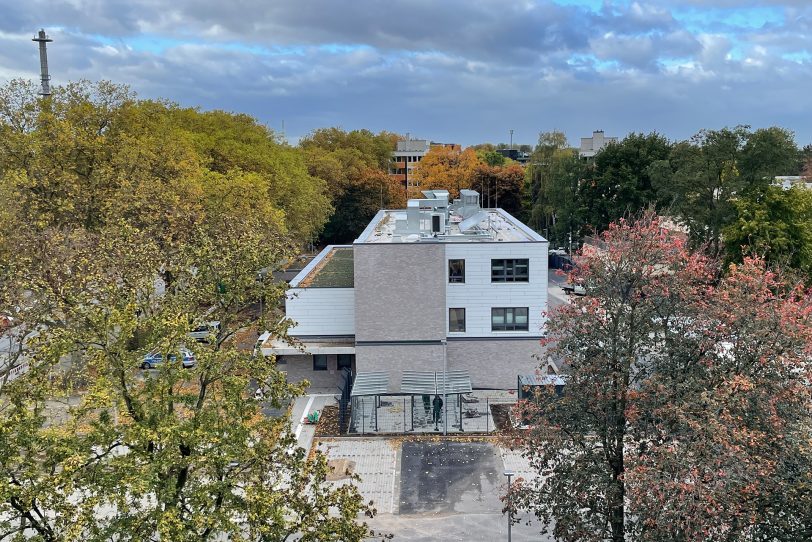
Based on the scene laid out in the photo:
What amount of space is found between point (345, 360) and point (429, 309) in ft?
16.7

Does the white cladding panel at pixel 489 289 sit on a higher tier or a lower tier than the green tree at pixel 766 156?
lower

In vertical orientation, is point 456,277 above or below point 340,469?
above

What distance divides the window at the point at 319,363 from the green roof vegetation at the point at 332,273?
131 inches

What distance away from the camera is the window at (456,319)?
1208 inches

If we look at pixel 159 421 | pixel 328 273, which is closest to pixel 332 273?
pixel 328 273

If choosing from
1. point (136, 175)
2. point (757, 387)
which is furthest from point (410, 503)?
point (136, 175)

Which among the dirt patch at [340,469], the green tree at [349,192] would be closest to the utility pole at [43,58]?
the green tree at [349,192]

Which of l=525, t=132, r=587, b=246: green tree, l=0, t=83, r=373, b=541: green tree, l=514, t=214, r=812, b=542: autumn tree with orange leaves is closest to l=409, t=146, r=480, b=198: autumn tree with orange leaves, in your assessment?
l=525, t=132, r=587, b=246: green tree

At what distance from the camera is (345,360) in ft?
103

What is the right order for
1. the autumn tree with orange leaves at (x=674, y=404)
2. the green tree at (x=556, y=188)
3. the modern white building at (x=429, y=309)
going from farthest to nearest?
1. the green tree at (x=556, y=188)
2. the modern white building at (x=429, y=309)
3. the autumn tree with orange leaves at (x=674, y=404)

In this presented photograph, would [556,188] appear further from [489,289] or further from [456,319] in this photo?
[456,319]

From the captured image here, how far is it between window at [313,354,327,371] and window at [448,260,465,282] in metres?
6.96

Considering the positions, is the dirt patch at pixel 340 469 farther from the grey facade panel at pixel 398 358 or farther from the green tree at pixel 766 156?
the green tree at pixel 766 156

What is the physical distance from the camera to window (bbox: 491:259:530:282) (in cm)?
3028
